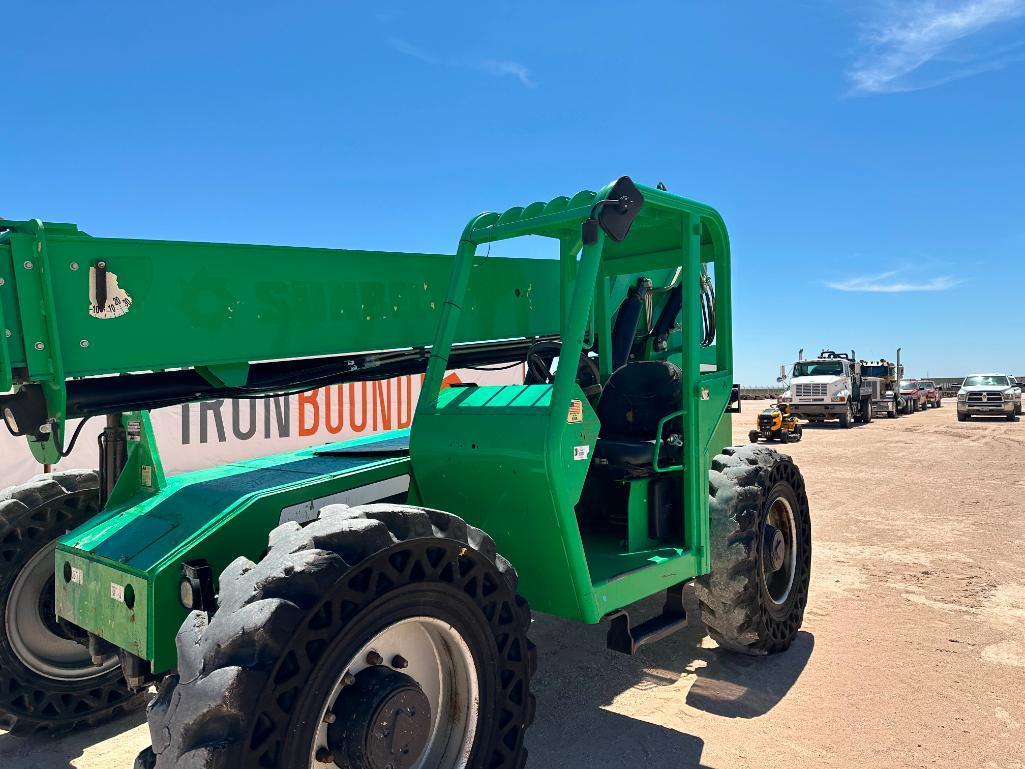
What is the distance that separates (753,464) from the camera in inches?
197

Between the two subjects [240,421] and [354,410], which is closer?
[240,421]

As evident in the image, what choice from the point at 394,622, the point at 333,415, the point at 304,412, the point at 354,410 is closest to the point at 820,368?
the point at 354,410

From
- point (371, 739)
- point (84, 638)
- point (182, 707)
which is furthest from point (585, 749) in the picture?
point (84, 638)

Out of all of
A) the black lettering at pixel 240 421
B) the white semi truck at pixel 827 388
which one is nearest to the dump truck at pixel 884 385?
the white semi truck at pixel 827 388

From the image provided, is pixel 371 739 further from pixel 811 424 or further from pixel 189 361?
pixel 811 424

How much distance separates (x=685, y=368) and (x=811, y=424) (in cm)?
2612

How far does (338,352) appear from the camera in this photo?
12.8 ft

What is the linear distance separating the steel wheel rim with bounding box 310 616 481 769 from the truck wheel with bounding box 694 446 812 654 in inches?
84.8

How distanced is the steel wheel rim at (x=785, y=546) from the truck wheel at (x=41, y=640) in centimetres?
420

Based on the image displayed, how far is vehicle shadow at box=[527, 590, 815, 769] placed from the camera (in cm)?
389

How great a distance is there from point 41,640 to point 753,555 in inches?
163

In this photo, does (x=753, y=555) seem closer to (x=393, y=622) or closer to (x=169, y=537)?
(x=393, y=622)

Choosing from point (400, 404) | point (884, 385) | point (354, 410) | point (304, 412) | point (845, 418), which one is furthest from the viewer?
point (884, 385)

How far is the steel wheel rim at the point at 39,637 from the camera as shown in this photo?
423 cm
